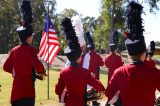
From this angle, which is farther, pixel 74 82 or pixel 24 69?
pixel 24 69

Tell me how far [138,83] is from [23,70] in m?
3.31

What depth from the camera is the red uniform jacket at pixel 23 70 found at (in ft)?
29.1

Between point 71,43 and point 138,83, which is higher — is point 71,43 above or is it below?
above

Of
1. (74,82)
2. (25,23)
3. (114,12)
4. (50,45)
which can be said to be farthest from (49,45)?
(114,12)

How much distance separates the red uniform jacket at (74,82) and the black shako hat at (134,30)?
1.31 metres

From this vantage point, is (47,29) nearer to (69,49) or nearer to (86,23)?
(69,49)

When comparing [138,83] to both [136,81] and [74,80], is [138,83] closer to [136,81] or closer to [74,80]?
[136,81]

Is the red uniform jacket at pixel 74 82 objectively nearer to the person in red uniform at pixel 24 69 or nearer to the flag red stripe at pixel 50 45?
the person in red uniform at pixel 24 69

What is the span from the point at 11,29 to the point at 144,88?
214 feet

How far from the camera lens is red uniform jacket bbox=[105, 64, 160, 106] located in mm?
6258

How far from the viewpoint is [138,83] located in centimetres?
627

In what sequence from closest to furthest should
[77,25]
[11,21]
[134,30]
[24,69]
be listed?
[134,30] < [24,69] < [77,25] < [11,21]

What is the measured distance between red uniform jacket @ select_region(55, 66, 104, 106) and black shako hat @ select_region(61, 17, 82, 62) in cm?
21

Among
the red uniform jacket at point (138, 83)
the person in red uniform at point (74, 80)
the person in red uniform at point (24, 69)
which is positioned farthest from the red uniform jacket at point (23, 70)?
the red uniform jacket at point (138, 83)
